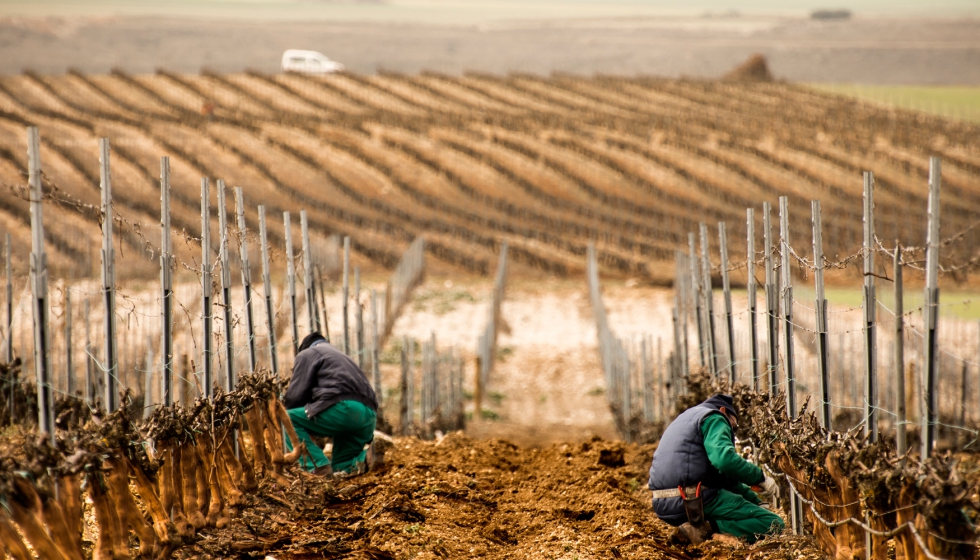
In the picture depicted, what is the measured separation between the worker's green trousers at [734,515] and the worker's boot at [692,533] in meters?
0.06

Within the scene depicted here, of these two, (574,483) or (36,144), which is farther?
(574,483)

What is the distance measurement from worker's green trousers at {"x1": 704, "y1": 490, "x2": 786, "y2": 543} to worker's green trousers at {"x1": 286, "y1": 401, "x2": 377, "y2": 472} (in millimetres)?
2674

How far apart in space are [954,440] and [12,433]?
1075cm

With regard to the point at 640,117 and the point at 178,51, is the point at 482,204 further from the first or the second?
the point at 178,51

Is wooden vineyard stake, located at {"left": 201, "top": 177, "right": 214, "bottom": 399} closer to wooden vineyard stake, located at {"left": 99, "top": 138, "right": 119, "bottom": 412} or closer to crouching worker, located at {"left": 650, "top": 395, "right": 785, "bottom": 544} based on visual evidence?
wooden vineyard stake, located at {"left": 99, "top": 138, "right": 119, "bottom": 412}

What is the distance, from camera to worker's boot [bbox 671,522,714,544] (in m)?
5.89

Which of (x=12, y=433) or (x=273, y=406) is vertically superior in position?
(x=273, y=406)

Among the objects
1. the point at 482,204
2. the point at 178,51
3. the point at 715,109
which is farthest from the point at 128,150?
the point at 178,51

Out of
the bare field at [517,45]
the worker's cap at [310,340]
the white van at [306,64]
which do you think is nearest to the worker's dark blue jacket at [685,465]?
the worker's cap at [310,340]

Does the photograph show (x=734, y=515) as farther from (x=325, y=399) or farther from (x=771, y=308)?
(x=325, y=399)

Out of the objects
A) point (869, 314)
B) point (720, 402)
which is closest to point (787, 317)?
point (720, 402)

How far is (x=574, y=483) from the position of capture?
768 centimetres

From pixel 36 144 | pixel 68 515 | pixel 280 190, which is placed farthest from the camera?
pixel 280 190

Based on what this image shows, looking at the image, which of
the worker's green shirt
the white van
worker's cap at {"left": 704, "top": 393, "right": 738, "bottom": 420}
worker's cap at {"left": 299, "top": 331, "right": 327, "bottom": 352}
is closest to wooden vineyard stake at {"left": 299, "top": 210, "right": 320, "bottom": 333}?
worker's cap at {"left": 299, "top": 331, "right": 327, "bottom": 352}
